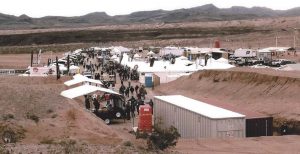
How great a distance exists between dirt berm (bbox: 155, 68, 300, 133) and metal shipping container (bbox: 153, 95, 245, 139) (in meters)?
2.72

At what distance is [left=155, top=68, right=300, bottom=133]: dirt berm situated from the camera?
3102 cm

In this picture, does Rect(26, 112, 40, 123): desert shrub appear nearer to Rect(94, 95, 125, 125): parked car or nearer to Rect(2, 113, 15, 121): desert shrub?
Rect(2, 113, 15, 121): desert shrub

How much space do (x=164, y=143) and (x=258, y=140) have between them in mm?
5909

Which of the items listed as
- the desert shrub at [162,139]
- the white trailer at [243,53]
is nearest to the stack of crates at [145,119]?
the desert shrub at [162,139]

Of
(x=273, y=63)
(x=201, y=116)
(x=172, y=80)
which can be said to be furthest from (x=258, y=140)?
(x=273, y=63)

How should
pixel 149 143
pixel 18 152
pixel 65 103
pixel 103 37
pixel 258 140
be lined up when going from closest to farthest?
pixel 18 152
pixel 149 143
pixel 258 140
pixel 65 103
pixel 103 37

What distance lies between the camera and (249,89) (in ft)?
124

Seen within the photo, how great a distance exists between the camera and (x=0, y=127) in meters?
20.3

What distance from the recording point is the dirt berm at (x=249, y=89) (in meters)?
31.0

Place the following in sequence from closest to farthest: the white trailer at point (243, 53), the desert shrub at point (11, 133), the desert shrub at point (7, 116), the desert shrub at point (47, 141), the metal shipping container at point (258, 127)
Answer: the desert shrub at point (47, 141) < the desert shrub at point (11, 133) < the desert shrub at point (7, 116) < the metal shipping container at point (258, 127) < the white trailer at point (243, 53)

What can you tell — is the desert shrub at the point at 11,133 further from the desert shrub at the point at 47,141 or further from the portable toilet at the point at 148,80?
the portable toilet at the point at 148,80

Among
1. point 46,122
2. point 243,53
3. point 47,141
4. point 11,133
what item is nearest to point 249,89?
point 46,122

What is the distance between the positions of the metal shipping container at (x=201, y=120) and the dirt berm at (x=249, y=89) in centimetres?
272

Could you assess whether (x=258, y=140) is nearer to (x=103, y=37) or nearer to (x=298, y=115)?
(x=298, y=115)
